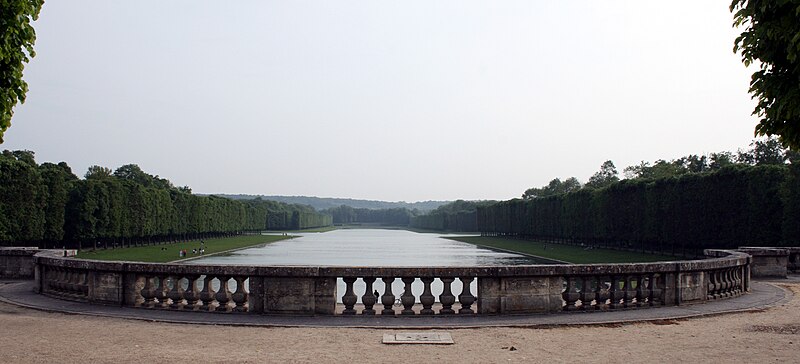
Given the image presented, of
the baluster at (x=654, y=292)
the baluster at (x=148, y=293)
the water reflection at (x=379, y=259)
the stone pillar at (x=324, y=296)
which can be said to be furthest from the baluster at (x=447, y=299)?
the water reflection at (x=379, y=259)

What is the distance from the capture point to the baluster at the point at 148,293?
13.0m

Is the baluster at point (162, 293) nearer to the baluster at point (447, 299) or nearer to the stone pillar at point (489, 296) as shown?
the baluster at point (447, 299)

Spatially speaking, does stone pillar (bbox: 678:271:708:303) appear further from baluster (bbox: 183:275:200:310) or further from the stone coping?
baluster (bbox: 183:275:200:310)

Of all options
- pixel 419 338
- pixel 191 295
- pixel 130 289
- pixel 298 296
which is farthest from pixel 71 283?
pixel 419 338

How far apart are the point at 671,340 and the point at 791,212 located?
39829mm

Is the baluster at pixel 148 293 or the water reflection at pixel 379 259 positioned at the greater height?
the baluster at pixel 148 293

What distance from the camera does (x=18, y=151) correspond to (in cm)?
11231

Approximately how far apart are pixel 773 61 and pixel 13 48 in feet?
40.9

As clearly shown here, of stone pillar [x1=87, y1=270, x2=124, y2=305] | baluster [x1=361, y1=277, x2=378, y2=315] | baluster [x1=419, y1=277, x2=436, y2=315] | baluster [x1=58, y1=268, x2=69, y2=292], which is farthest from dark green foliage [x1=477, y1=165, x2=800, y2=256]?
baluster [x1=58, y1=268, x2=69, y2=292]

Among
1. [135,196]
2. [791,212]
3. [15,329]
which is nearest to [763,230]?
[791,212]

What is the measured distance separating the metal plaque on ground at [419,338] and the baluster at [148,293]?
568 cm

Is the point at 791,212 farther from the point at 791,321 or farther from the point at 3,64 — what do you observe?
the point at 3,64

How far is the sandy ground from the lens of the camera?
8.88 meters

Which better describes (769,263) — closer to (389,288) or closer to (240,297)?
(389,288)
